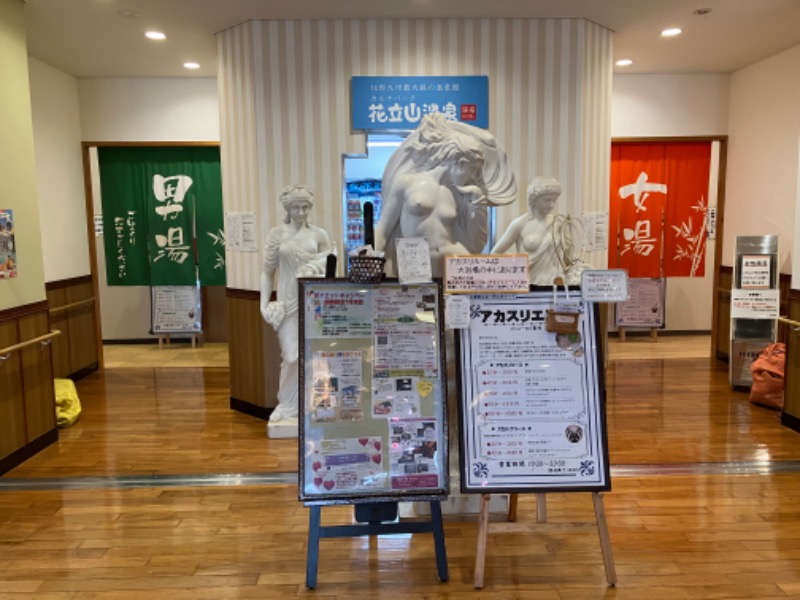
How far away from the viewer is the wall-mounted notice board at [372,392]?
2.38m

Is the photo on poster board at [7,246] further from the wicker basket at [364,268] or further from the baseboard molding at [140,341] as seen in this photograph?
the baseboard molding at [140,341]

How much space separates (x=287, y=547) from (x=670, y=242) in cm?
584

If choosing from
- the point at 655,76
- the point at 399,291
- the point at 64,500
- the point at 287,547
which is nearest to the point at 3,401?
the point at 64,500

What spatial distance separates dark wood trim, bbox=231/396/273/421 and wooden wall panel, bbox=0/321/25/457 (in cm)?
157

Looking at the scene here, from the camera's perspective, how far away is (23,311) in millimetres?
3922

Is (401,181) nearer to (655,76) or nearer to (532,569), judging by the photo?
(532,569)

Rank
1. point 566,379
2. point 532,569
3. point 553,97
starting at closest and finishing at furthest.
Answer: point 566,379
point 532,569
point 553,97

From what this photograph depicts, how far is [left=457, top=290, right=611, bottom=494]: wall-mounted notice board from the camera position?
2.36m

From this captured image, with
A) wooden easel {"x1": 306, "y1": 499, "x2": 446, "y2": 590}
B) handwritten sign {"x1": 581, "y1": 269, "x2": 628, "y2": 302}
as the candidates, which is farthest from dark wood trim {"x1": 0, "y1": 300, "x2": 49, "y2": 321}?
handwritten sign {"x1": 581, "y1": 269, "x2": 628, "y2": 302}

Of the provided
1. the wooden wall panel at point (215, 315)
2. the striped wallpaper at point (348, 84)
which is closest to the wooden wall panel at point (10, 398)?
the striped wallpaper at point (348, 84)

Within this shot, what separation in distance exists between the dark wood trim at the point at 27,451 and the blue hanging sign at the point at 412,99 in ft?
10.2

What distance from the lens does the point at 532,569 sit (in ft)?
8.53

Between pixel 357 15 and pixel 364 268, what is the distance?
113 inches

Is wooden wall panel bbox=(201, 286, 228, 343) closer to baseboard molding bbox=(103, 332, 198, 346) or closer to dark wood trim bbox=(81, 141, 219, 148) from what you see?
baseboard molding bbox=(103, 332, 198, 346)
